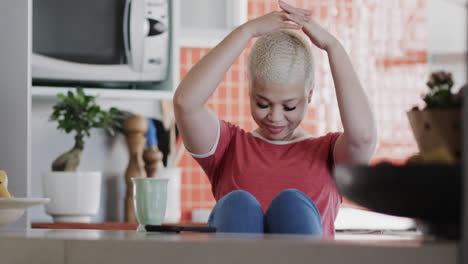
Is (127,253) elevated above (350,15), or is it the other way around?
(350,15)

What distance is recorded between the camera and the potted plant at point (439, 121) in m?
0.96

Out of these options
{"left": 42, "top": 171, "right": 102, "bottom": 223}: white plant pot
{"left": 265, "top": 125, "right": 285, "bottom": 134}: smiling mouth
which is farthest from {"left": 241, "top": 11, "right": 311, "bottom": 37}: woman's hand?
{"left": 42, "top": 171, "right": 102, "bottom": 223}: white plant pot

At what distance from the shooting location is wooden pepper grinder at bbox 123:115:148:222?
3168mm

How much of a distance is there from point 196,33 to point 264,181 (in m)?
1.53

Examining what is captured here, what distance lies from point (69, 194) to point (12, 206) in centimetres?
147

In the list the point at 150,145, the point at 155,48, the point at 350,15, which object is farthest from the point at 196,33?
the point at 350,15

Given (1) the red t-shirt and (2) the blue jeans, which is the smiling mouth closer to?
(1) the red t-shirt

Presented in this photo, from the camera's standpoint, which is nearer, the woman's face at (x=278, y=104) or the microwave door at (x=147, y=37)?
the woman's face at (x=278, y=104)

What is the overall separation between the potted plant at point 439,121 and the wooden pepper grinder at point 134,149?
2.22 metres

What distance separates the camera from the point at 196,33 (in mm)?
3355

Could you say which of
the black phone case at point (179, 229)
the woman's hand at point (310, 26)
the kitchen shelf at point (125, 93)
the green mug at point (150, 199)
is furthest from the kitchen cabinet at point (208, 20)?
the black phone case at point (179, 229)

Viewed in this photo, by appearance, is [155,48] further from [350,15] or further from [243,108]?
[350,15]

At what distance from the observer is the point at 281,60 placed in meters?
1.93

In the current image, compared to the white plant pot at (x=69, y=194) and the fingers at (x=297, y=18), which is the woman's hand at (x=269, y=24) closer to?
the fingers at (x=297, y=18)
